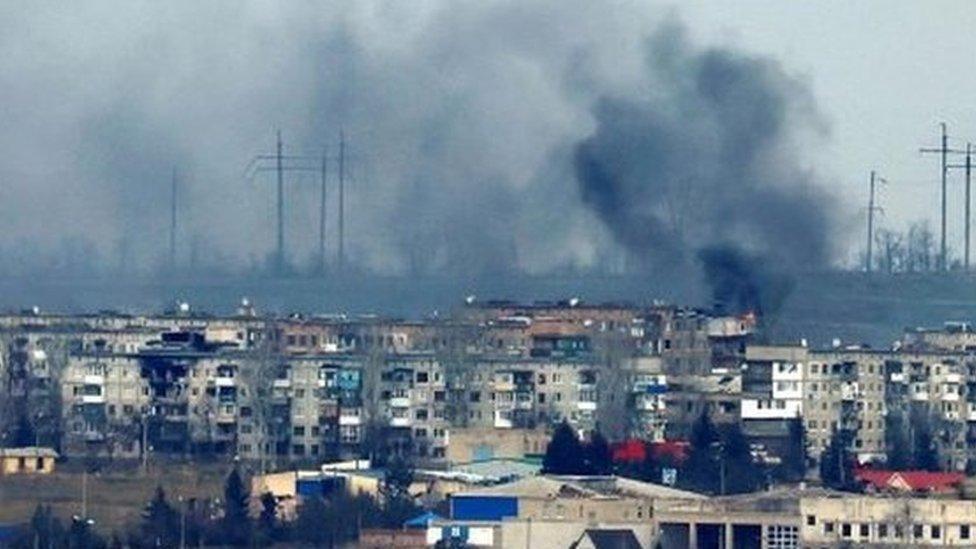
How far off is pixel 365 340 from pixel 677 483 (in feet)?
37.2

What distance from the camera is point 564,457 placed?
33281 millimetres

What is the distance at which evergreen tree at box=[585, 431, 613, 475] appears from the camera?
109 ft

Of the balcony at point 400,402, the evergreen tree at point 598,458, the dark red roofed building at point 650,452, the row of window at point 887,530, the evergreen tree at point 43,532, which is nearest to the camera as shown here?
the row of window at point 887,530

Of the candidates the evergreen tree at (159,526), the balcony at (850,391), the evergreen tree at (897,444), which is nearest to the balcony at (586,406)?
the balcony at (850,391)

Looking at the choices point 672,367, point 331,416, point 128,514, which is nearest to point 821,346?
point 672,367

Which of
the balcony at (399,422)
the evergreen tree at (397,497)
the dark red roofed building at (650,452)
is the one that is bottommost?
the evergreen tree at (397,497)

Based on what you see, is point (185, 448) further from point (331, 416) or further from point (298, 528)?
point (298, 528)

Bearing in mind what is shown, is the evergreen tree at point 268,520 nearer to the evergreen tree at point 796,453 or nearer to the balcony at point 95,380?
the evergreen tree at point 796,453

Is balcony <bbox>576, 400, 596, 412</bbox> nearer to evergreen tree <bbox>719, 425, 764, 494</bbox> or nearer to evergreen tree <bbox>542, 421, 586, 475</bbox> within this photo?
evergreen tree <bbox>719, 425, 764, 494</bbox>

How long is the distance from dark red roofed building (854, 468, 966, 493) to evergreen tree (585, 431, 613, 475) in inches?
60.4

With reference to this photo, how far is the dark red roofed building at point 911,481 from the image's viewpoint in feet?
99.4

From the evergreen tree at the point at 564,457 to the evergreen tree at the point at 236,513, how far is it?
1.86 m

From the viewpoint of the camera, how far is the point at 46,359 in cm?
4278

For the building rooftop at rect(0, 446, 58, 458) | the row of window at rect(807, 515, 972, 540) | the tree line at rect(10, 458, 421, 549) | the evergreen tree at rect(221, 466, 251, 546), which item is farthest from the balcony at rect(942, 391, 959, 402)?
the row of window at rect(807, 515, 972, 540)
